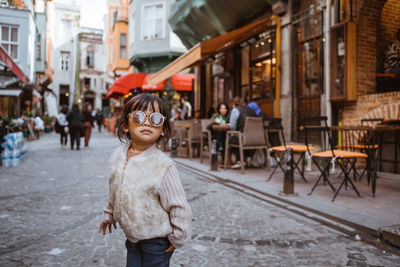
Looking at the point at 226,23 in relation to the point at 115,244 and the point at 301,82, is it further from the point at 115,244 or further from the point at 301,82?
the point at 115,244

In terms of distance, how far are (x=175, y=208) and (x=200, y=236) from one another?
81.4 inches

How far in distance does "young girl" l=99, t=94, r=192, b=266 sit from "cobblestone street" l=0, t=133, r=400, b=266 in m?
1.34

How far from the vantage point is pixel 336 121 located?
8195 mm

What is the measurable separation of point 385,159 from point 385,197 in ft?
8.03

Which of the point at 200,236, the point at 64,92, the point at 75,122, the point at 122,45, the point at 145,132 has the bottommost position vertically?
the point at 200,236

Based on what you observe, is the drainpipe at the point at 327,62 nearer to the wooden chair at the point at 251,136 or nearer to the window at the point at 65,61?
the wooden chair at the point at 251,136

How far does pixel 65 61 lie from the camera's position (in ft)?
156

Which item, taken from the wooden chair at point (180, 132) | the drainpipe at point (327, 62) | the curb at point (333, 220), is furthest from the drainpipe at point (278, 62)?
the curb at point (333, 220)

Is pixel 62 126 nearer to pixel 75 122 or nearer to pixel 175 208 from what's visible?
pixel 75 122

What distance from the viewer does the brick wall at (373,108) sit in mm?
6703

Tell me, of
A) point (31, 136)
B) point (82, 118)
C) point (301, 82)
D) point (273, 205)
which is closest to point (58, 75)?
point (31, 136)

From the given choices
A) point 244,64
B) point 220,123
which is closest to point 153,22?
point 244,64

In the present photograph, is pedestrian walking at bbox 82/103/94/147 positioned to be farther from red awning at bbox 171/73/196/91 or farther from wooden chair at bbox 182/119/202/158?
wooden chair at bbox 182/119/202/158

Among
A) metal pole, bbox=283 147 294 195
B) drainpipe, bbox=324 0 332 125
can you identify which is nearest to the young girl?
metal pole, bbox=283 147 294 195
